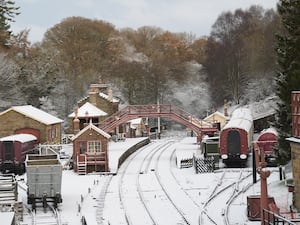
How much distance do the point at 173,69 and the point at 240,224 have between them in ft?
225

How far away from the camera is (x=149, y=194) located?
1053 inches

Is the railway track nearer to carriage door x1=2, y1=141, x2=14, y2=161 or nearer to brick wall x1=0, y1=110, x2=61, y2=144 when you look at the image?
carriage door x1=2, y1=141, x2=14, y2=161

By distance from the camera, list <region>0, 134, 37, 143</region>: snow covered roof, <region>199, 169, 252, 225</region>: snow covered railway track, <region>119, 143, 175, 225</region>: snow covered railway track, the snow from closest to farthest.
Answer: the snow → <region>199, 169, 252, 225</region>: snow covered railway track → <region>119, 143, 175, 225</region>: snow covered railway track → <region>0, 134, 37, 143</region>: snow covered roof

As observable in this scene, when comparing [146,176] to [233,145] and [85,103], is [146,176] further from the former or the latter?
[85,103]

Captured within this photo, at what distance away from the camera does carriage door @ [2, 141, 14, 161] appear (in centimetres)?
3475

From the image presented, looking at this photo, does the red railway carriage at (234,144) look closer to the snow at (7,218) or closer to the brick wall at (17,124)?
the brick wall at (17,124)

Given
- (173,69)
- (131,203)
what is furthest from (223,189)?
(173,69)

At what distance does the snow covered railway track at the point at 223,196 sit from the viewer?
68.7 ft

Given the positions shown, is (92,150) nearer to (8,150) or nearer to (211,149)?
(8,150)

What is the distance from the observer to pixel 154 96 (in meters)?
80.3

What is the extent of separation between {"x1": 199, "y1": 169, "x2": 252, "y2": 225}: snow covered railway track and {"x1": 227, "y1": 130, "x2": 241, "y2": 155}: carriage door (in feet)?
7.01

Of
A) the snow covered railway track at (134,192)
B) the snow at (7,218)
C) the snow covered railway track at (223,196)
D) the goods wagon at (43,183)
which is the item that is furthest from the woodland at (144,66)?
the snow at (7,218)

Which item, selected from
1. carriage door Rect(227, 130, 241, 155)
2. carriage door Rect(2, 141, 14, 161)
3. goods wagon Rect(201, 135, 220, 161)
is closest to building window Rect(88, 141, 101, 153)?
carriage door Rect(2, 141, 14, 161)

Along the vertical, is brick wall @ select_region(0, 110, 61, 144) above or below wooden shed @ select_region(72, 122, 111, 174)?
above
